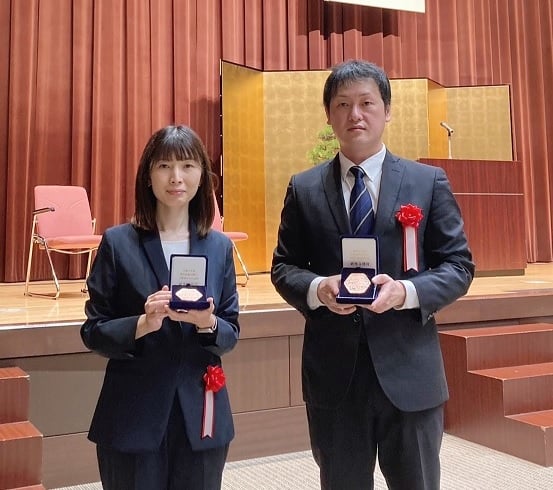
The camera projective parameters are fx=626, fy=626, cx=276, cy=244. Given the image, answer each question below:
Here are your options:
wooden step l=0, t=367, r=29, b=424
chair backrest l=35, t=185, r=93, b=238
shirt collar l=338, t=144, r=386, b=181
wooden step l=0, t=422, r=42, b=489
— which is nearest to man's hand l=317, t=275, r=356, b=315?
shirt collar l=338, t=144, r=386, b=181

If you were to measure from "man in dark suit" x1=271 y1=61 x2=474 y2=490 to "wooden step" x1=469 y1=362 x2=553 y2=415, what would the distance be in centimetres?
146

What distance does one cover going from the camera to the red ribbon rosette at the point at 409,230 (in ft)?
3.77

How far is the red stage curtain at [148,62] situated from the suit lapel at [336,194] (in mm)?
3984

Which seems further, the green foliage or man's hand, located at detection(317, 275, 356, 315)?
the green foliage

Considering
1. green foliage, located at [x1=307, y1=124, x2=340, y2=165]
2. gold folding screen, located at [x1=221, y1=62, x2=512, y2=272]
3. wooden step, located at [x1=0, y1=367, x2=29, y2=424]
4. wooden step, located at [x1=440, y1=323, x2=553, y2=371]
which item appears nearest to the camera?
wooden step, located at [x1=0, y1=367, x2=29, y2=424]

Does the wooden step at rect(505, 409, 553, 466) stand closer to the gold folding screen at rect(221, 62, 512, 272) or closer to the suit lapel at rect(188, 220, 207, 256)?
the suit lapel at rect(188, 220, 207, 256)

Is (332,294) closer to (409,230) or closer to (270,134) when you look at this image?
(409,230)

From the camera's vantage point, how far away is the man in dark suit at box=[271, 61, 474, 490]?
1166 mm

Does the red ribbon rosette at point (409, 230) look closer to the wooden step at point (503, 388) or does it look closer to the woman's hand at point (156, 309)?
the woman's hand at point (156, 309)

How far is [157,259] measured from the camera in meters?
1.19

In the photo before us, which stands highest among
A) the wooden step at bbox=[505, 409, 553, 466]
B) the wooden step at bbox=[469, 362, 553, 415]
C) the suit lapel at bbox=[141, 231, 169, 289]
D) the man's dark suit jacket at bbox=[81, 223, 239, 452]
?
the suit lapel at bbox=[141, 231, 169, 289]

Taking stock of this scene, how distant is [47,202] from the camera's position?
4.05 metres

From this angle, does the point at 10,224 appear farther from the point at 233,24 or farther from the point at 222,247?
the point at 222,247

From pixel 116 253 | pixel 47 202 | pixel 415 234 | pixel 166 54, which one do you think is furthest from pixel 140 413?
pixel 166 54
